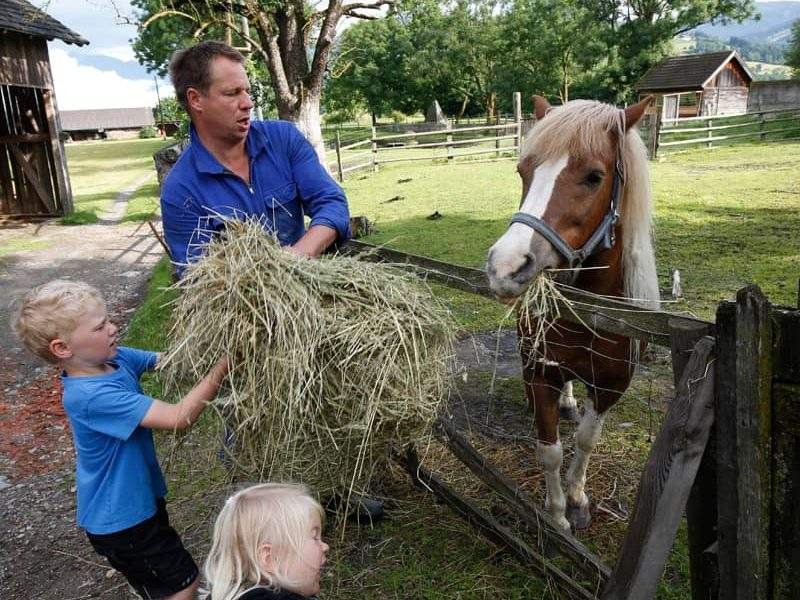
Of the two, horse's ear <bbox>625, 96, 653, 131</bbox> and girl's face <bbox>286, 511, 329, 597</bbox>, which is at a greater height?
horse's ear <bbox>625, 96, 653, 131</bbox>

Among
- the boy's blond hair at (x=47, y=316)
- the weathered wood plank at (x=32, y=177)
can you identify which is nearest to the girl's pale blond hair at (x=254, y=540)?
the boy's blond hair at (x=47, y=316)

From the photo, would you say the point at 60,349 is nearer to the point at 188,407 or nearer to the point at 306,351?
the point at 188,407

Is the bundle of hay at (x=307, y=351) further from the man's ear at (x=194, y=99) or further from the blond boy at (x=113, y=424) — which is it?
the man's ear at (x=194, y=99)

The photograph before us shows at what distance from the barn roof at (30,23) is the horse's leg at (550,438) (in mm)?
14172

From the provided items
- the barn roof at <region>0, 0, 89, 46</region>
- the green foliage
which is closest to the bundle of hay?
the barn roof at <region>0, 0, 89, 46</region>

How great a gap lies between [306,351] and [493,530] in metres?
1.76

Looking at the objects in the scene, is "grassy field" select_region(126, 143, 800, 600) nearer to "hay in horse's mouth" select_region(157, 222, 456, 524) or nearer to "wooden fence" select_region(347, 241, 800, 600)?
"hay in horse's mouth" select_region(157, 222, 456, 524)

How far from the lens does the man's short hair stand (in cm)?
234

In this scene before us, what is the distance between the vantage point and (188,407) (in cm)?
195

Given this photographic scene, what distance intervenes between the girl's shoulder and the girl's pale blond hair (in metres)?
0.02

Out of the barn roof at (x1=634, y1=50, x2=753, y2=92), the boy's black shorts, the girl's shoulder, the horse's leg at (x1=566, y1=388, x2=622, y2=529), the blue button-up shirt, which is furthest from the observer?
the barn roof at (x1=634, y1=50, x2=753, y2=92)

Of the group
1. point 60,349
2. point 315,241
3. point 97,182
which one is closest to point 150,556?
point 60,349

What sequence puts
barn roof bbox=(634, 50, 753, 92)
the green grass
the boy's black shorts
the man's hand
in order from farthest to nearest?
barn roof bbox=(634, 50, 753, 92) → the green grass → the man's hand → the boy's black shorts

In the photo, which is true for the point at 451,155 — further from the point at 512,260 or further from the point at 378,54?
the point at 378,54
